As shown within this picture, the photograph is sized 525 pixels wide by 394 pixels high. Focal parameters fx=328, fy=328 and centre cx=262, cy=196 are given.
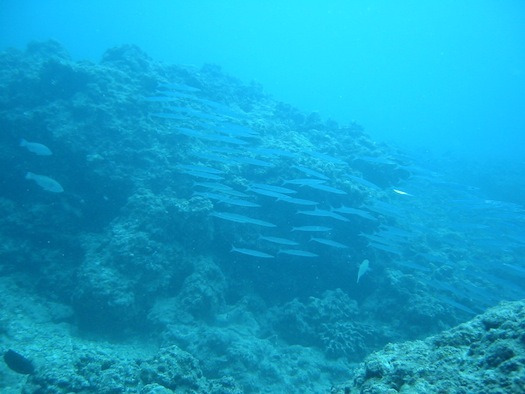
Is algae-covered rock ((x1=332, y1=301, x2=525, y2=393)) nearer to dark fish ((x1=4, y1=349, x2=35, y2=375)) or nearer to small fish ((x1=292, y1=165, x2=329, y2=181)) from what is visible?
dark fish ((x1=4, y1=349, x2=35, y2=375))

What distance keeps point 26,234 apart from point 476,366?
9.61m

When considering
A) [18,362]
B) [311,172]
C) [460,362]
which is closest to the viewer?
[460,362]

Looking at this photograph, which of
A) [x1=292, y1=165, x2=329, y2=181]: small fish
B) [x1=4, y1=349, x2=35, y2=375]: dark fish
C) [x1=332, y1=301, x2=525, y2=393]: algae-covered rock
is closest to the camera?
[x1=332, y1=301, x2=525, y2=393]: algae-covered rock

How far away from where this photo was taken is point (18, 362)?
497cm

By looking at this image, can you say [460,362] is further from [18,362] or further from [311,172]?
[311,172]

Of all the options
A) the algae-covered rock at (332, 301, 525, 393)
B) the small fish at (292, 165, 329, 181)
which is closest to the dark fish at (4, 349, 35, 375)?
the algae-covered rock at (332, 301, 525, 393)

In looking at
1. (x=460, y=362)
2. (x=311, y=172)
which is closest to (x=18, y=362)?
(x=460, y=362)

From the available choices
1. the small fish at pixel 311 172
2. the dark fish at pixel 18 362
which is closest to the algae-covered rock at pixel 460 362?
the dark fish at pixel 18 362

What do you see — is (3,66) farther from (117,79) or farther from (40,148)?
(40,148)

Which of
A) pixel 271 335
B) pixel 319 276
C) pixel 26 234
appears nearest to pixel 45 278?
pixel 26 234

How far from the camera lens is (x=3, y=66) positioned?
13.4 meters

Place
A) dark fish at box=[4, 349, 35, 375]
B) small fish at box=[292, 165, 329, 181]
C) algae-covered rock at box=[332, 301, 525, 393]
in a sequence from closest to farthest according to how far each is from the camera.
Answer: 1. algae-covered rock at box=[332, 301, 525, 393]
2. dark fish at box=[4, 349, 35, 375]
3. small fish at box=[292, 165, 329, 181]

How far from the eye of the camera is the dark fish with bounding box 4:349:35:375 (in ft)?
16.2

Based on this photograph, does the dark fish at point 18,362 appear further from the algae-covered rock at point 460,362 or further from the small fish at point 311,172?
the small fish at point 311,172
